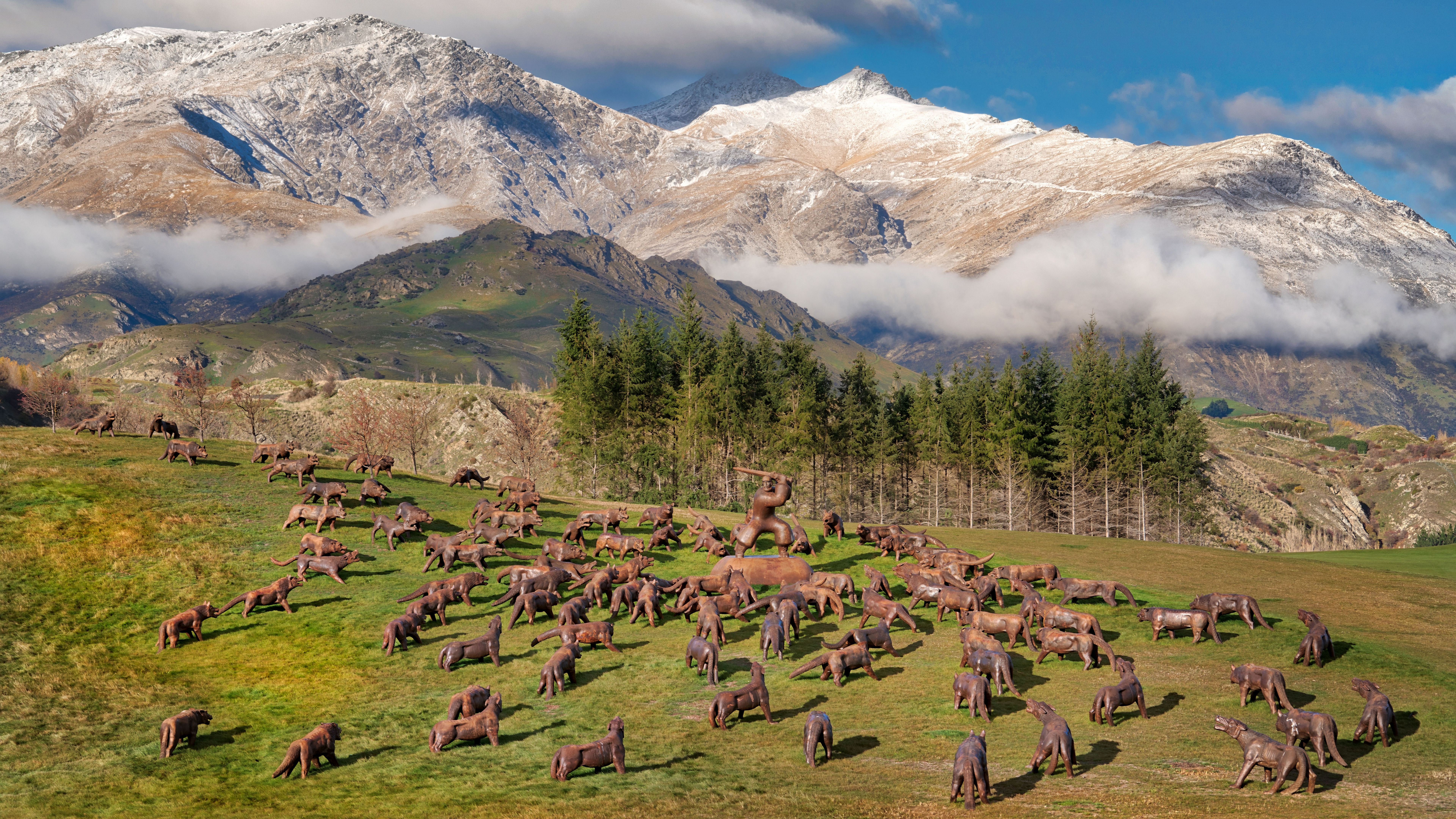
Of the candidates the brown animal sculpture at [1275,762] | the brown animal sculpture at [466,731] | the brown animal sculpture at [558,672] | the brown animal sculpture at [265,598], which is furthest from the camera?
the brown animal sculpture at [265,598]

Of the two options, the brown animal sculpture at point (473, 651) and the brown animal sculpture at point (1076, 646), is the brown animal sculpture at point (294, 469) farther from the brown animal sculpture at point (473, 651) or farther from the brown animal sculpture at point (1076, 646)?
the brown animal sculpture at point (1076, 646)

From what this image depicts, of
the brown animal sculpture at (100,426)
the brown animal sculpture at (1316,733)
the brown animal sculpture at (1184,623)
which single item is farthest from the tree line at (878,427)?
the brown animal sculpture at (1316,733)

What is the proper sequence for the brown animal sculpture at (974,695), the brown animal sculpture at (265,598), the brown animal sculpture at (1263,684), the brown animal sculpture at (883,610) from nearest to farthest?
the brown animal sculpture at (1263,684)
the brown animal sculpture at (974,695)
the brown animal sculpture at (883,610)
the brown animal sculpture at (265,598)

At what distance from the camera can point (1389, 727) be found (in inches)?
614

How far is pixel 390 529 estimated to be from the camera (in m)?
30.3

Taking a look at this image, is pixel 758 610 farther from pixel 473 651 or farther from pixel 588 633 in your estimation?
pixel 473 651

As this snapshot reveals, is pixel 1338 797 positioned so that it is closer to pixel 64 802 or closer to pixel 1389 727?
pixel 1389 727

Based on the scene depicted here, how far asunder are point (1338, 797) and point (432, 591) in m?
20.1

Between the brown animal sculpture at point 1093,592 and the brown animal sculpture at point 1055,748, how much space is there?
36.1ft

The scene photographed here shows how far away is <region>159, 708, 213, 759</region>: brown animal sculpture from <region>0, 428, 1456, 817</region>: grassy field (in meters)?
0.31

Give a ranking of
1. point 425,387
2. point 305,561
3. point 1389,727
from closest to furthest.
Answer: point 1389,727 < point 305,561 < point 425,387

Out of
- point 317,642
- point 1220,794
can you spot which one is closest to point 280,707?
point 317,642

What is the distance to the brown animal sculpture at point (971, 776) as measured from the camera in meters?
13.1

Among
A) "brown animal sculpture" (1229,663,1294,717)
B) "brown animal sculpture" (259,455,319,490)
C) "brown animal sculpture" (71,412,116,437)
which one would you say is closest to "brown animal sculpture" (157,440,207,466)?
"brown animal sculpture" (259,455,319,490)
